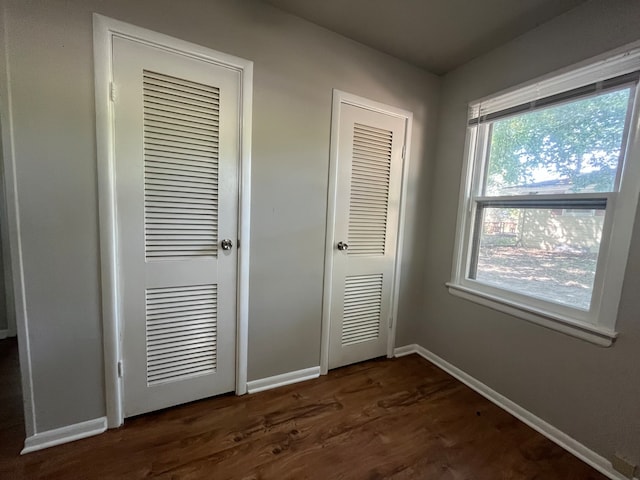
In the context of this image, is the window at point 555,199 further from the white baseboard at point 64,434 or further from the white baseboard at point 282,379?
the white baseboard at point 64,434

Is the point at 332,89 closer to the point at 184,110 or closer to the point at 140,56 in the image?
the point at 184,110

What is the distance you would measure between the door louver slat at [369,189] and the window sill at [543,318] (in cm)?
74

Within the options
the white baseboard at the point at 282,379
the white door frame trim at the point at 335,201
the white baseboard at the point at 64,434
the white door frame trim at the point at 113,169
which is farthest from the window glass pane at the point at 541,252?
the white baseboard at the point at 64,434

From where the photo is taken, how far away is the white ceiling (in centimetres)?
147

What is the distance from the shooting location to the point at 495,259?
6.32 feet

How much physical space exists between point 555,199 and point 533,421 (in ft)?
4.36

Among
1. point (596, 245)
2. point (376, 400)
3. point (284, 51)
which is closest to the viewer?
point (596, 245)

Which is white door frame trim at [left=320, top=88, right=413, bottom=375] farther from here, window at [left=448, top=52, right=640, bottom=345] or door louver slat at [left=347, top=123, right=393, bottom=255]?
window at [left=448, top=52, right=640, bottom=345]

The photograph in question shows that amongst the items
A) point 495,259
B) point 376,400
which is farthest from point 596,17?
point 376,400

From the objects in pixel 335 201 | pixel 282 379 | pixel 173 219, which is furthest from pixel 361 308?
pixel 173 219

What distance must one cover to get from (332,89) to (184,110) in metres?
0.94

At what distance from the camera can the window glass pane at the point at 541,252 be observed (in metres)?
1.46

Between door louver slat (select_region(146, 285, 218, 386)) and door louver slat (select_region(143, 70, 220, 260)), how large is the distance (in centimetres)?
23

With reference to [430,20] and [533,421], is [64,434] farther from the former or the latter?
[430,20]
